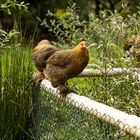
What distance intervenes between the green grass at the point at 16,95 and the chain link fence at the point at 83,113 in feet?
0.31

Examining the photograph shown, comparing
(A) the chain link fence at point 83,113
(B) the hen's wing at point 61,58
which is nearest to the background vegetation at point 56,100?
(A) the chain link fence at point 83,113

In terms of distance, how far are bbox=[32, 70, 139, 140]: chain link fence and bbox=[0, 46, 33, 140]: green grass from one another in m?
0.10

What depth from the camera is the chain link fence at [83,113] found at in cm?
337

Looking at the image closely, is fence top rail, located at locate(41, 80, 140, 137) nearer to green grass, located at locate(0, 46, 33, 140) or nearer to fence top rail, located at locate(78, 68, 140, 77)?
fence top rail, located at locate(78, 68, 140, 77)

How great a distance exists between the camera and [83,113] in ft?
11.6

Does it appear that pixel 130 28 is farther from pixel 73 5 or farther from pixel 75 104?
pixel 75 104

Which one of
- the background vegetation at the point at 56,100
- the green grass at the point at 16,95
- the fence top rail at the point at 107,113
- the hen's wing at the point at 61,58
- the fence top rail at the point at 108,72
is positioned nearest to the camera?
the fence top rail at the point at 107,113

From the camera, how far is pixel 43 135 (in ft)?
14.5

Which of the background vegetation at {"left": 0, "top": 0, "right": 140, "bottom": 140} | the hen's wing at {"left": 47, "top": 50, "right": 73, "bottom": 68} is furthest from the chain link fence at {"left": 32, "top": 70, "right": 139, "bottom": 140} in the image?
the hen's wing at {"left": 47, "top": 50, "right": 73, "bottom": 68}

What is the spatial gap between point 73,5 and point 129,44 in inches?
35.2

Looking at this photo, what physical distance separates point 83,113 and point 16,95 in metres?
1.38

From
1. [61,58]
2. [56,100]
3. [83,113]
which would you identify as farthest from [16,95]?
[83,113]

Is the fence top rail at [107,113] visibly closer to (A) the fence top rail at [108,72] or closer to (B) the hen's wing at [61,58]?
(B) the hen's wing at [61,58]

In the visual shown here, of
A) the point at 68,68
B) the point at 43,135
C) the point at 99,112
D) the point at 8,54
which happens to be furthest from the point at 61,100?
the point at 8,54
